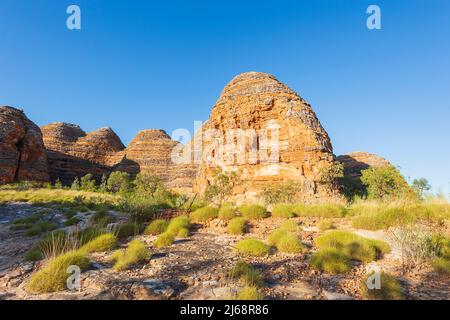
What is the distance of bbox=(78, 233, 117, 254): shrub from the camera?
6.96 meters

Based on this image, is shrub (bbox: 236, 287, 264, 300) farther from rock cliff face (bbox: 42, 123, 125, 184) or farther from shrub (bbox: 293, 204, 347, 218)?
rock cliff face (bbox: 42, 123, 125, 184)

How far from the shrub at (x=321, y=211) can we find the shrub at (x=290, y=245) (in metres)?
4.01

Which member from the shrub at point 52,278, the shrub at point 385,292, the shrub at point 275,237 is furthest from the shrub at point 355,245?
the shrub at point 52,278

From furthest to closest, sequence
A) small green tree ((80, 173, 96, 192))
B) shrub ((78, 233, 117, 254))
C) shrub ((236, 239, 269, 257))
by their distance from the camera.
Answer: small green tree ((80, 173, 96, 192)) < shrub ((78, 233, 117, 254)) < shrub ((236, 239, 269, 257))

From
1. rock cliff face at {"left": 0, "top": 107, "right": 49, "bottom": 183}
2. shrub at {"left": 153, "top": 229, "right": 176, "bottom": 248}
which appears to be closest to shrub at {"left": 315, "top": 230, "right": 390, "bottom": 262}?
shrub at {"left": 153, "top": 229, "right": 176, "bottom": 248}

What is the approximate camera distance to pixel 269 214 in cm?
1118

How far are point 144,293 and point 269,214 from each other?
25.3 feet

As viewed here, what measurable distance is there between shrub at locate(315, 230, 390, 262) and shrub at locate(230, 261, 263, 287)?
9.65 feet

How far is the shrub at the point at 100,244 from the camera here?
6.96m

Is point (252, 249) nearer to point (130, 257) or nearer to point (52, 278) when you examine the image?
point (130, 257)

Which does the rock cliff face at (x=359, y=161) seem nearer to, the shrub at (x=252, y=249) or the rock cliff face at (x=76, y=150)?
the shrub at (x=252, y=249)

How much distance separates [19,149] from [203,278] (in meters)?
45.4

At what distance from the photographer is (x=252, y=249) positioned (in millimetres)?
6742
